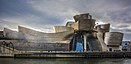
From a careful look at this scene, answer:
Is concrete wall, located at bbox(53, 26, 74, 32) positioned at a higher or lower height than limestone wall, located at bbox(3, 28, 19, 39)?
higher

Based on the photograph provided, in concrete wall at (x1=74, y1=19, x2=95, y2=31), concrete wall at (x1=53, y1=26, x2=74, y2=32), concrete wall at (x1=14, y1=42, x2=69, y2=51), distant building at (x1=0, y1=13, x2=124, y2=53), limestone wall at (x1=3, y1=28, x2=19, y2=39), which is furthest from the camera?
concrete wall at (x1=53, y1=26, x2=74, y2=32)

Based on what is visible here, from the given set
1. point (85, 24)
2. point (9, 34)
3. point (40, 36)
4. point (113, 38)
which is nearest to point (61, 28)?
point (40, 36)

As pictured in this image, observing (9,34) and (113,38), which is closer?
(113,38)

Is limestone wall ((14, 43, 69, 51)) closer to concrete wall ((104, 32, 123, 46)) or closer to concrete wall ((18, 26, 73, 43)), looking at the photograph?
concrete wall ((18, 26, 73, 43))

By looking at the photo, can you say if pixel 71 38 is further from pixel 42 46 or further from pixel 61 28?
pixel 42 46

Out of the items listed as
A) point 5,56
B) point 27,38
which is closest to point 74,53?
point 5,56

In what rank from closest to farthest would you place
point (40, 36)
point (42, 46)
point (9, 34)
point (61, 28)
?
point (42, 46), point (9, 34), point (40, 36), point (61, 28)

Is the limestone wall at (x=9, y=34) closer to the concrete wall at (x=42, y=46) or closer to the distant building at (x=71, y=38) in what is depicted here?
the distant building at (x=71, y=38)

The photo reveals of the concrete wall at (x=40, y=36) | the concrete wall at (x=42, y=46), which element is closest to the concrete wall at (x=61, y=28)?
the concrete wall at (x=40, y=36)

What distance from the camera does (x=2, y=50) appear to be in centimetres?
4228

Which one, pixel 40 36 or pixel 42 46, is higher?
pixel 40 36

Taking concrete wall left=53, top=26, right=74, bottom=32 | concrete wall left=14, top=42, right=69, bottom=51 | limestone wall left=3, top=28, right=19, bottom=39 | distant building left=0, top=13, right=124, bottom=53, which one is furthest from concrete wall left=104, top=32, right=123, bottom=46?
limestone wall left=3, top=28, right=19, bottom=39

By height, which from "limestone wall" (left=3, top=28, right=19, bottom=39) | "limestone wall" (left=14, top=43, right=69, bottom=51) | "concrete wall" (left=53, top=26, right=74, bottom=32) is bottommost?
"limestone wall" (left=14, top=43, right=69, bottom=51)

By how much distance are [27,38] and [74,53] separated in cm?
1651
